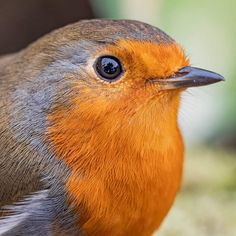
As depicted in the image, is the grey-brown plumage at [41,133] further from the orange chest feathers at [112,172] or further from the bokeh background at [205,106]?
the bokeh background at [205,106]

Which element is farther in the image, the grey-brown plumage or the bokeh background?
the bokeh background

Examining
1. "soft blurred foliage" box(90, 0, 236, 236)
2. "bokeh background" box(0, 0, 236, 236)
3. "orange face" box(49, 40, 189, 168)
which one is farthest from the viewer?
"soft blurred foliage" box(90, 0, 236, 236)

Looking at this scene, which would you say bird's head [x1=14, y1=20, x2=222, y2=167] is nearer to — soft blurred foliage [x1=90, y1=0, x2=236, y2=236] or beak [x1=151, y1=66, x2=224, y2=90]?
beak [x1=151, y1=66, x2=224, y2=90]

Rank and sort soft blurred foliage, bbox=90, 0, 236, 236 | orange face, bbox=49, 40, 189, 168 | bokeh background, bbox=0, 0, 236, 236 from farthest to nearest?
soft blurred foliage, bbox=90, 0, 236, 236, bokeh background, bbox=0, 0, 236, 236, orange face, bbox=49, 40, 189, 168

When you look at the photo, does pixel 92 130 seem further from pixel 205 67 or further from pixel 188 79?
pixel 205 67

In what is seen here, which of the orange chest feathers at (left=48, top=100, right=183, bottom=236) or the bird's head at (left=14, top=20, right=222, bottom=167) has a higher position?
the bird's head at (left=14, top=20, right=222, bottom=167)

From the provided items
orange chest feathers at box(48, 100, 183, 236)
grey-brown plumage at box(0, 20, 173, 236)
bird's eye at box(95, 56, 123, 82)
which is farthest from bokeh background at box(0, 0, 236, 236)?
bird's eye at box(95, 56, 123, 82)

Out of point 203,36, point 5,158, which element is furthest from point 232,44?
point 5,158

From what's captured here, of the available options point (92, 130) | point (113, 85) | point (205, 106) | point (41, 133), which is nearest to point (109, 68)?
point (113, 85)

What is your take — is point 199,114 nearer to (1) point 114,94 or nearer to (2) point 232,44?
(2) point 232,44

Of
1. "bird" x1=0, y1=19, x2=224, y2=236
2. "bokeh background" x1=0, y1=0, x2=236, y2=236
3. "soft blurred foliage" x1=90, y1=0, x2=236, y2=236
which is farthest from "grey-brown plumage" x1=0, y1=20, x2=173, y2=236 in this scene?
"soft blurred foliage" x1=90, y1=0, x2=236, y2=236
